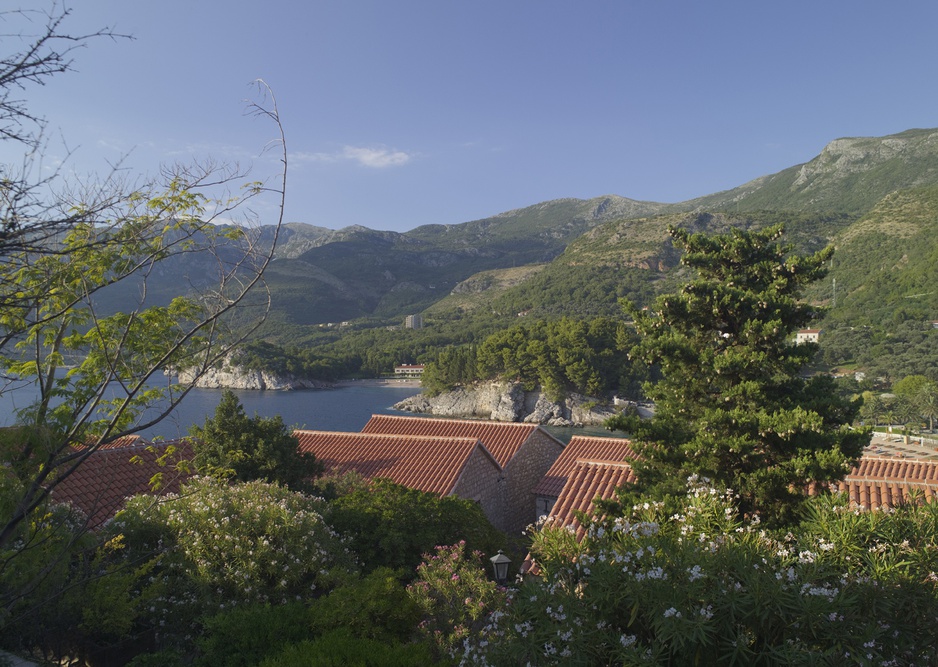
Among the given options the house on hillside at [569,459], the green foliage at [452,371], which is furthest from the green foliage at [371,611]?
the green foliage at [452,371]

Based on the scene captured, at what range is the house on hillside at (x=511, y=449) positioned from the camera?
1781 cm

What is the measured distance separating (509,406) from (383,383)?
118 ft

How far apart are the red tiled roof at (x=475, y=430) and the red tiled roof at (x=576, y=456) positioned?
1244 mm

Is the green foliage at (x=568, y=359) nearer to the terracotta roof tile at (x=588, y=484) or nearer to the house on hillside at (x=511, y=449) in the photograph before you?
the house on hillside at (x=511, y=449)

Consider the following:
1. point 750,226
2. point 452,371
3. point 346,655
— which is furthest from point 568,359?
point 750,226

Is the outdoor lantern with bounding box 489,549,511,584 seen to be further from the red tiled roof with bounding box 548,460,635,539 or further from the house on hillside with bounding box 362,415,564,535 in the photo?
the house on hillside with bounding box 362,415,564,535

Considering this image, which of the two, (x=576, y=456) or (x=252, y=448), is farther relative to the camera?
(x=576, y=456)

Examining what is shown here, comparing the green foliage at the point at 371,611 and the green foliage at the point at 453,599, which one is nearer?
the green foliage at the point at 371,611

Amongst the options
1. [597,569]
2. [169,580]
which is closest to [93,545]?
[169,580]

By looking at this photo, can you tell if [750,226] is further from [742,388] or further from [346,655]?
[346,655]

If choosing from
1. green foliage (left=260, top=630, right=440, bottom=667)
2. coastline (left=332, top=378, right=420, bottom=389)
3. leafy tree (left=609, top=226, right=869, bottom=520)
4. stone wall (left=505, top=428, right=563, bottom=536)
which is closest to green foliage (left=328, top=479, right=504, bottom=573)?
leafy tree (left=609, top=226, right=869, bottom=520)

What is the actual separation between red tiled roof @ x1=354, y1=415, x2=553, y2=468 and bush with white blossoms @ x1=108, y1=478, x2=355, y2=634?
10265mm

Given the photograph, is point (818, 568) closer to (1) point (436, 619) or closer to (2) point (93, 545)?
(1) point (436, 619)

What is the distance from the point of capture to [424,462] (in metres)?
16.1
